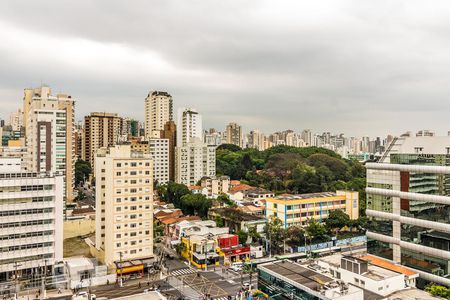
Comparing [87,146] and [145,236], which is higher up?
[87,146]

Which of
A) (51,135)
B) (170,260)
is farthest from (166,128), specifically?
(170,260)

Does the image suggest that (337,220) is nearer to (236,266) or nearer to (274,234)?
(274,234)

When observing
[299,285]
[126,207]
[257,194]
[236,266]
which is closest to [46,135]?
[126,207]

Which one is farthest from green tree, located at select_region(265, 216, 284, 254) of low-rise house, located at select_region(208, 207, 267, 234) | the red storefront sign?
the red storefront sign

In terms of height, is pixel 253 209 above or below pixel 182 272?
above

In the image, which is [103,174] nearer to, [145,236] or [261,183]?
[145,236]

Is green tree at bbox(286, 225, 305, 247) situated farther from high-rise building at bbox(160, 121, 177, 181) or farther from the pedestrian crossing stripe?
high-rise building at bbox(160, 121, 177, 181)
